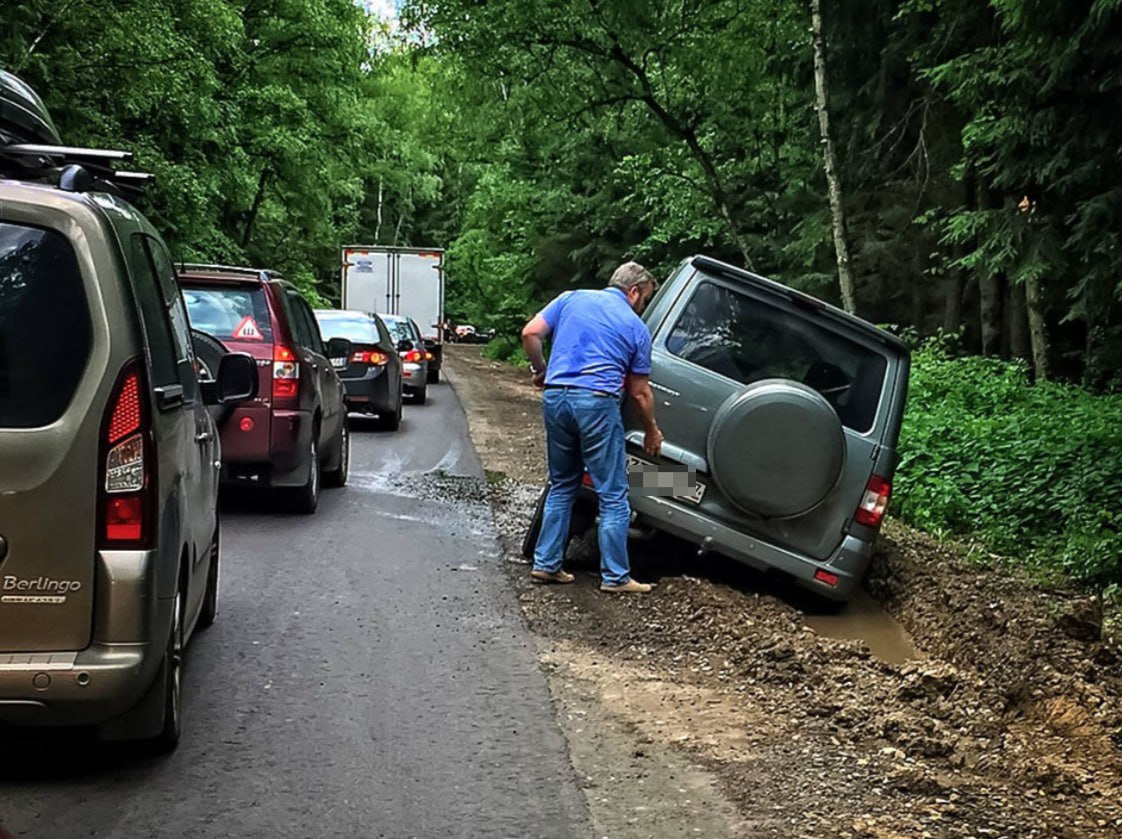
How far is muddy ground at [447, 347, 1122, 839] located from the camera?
4441 mm

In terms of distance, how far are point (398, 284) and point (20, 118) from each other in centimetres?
2913

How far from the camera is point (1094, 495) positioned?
1052 cm

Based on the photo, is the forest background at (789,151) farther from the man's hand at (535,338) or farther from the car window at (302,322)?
the car window at (302,322)

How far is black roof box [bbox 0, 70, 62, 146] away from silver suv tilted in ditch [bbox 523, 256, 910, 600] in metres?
3.57

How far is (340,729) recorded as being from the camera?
16.9 ft

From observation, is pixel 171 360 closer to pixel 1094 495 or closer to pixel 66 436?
pixel 66 436

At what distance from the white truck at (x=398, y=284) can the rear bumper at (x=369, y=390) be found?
1600cm

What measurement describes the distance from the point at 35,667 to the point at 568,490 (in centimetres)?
420

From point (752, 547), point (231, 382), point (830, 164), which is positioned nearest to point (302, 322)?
point (231, 382)

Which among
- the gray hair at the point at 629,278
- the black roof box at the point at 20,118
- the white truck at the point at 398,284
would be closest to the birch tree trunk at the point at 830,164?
the gray hair at the point at 629,278

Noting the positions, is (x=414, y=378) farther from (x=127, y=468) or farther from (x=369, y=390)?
(x=127, y=468)

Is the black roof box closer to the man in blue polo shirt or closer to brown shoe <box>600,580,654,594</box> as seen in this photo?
the man in blue polo shirt

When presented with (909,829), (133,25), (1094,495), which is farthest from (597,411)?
(133,25)

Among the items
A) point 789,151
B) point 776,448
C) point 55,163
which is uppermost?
point 789,151
